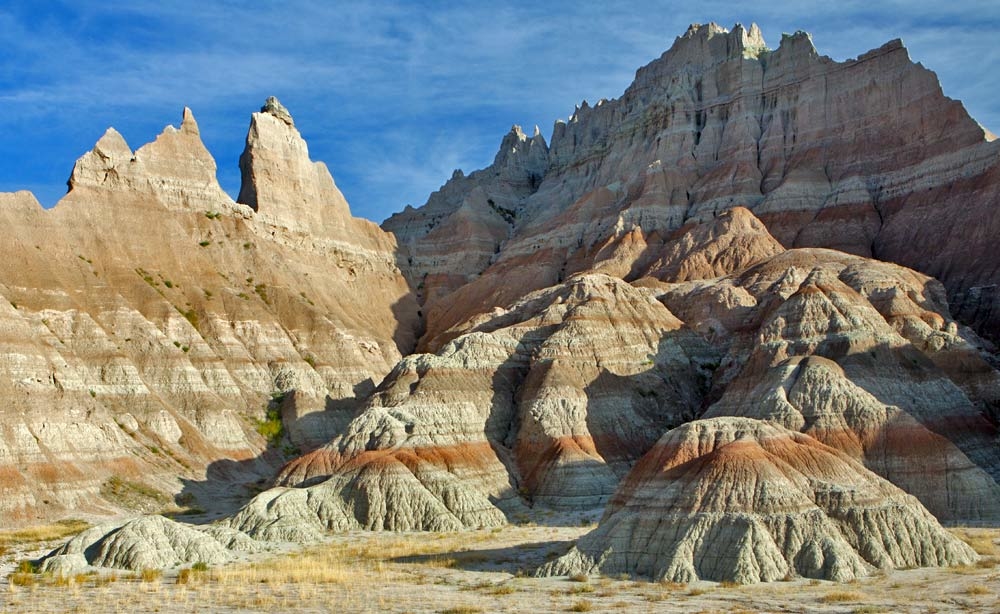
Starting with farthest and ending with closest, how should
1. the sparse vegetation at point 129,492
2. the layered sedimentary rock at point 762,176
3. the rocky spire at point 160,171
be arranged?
the layered sedimentary rock at point 762,176
the rocky spire at point 160,171
the sparse vegetation at point 129,492

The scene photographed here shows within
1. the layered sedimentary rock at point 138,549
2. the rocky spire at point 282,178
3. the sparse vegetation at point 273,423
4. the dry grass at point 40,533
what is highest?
the rocky spire at point 282,178

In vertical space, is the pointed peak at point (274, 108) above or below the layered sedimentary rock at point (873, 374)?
above

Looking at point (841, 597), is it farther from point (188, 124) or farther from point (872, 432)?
point (188, 124)

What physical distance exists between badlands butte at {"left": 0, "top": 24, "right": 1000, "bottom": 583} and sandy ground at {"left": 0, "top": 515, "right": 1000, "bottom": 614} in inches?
73.3

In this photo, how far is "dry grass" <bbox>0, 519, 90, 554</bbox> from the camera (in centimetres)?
5303

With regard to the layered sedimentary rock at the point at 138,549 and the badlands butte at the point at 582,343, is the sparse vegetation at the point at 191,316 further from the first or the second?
the layered sedimentary rock at the point at 138,549

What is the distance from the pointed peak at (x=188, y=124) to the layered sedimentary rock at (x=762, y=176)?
3540cm

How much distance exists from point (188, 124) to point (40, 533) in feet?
223

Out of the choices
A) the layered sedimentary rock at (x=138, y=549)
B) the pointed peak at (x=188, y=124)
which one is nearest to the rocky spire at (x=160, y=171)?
the pointed peak at (x=188, y=124)

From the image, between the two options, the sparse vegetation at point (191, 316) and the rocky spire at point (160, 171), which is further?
the rocky spire at point (160, 171)

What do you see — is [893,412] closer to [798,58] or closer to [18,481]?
[18,481]

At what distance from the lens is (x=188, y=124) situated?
11538 cm

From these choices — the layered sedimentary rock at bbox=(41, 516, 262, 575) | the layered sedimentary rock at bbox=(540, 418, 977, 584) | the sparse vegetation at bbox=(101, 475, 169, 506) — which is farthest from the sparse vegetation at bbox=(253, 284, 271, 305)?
the layered sedimentary rock at bbox=(540, 418, 977, 584)

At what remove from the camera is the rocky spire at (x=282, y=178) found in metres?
124
